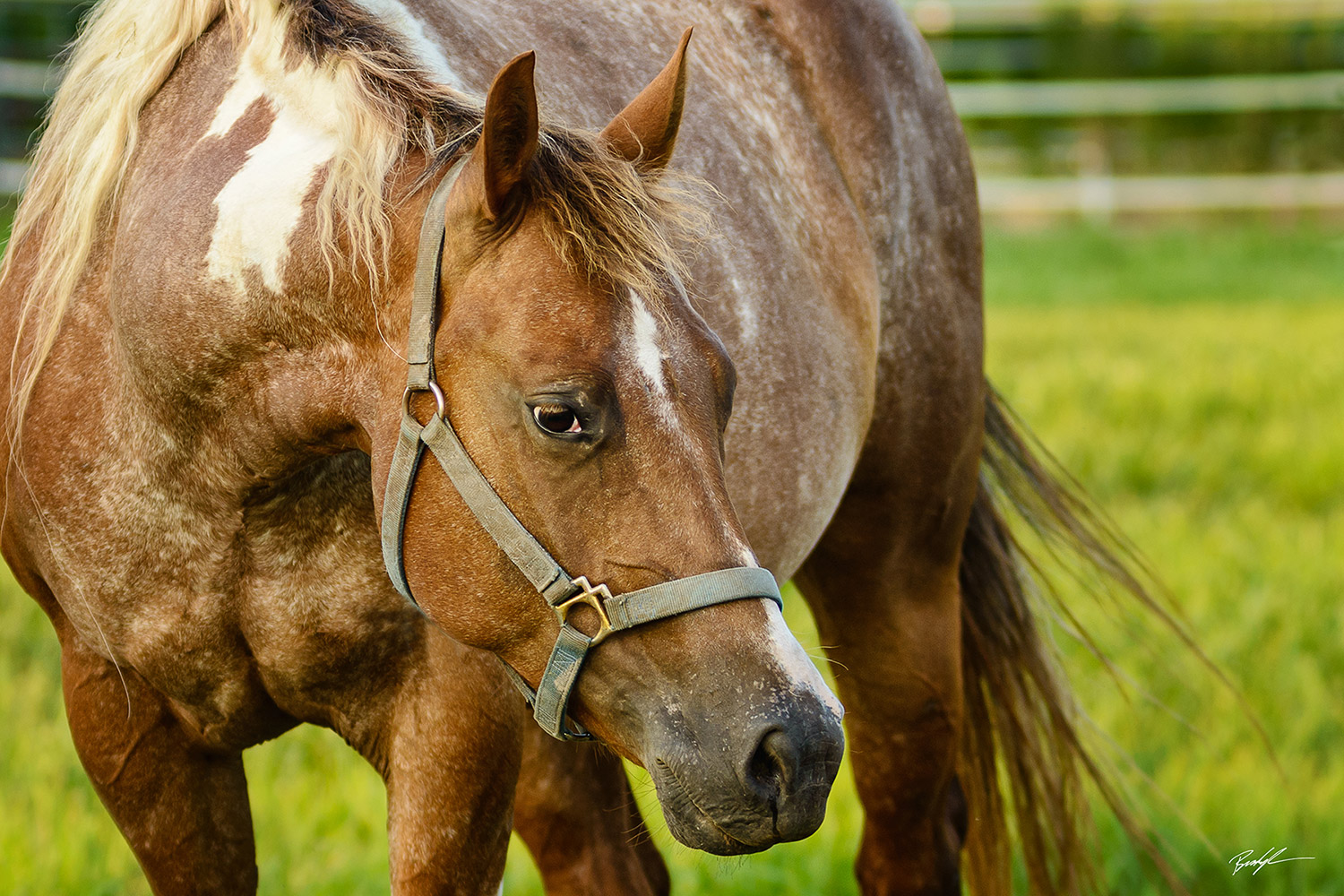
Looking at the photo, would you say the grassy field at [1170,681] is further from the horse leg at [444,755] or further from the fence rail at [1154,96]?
the fence rail at [1154,96]

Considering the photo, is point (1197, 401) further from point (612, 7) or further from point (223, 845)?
point (223, 845)

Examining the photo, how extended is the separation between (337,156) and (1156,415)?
5.83 m

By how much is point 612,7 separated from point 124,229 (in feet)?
3.28

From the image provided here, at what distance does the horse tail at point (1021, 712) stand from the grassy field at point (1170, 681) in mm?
177

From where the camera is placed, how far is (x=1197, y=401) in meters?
6.82

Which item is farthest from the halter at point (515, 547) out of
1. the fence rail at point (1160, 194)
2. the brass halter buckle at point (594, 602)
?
the fence rail at point (1160, 194)

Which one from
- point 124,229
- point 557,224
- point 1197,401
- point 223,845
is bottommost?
point 1197,401

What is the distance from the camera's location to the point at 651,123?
1.68 meters

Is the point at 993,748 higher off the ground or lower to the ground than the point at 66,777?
higher

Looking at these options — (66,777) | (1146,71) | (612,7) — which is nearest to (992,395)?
(612,7)

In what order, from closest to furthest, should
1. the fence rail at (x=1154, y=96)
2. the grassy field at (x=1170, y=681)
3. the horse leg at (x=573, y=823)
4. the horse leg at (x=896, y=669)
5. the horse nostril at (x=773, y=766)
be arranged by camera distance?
the horse nostril at (x=773, y=766) → the horse leg at (x=573, y=823) → the horse leg at (x=896, y=669) → the grassy field at (x=1170, y=681) → the fence rail at (x=1154, y=96)

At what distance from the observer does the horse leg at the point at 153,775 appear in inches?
77.1
